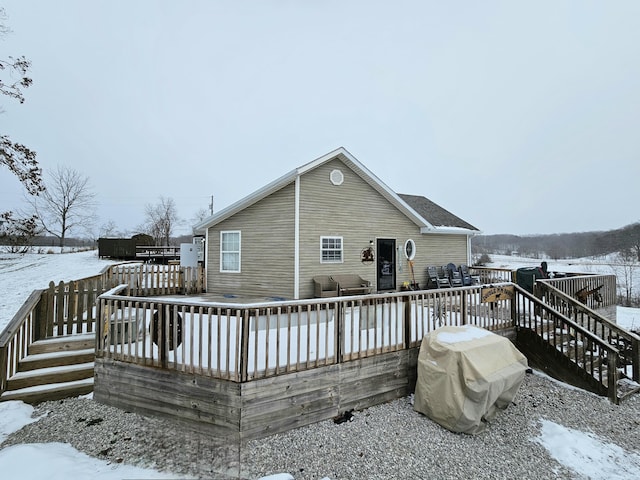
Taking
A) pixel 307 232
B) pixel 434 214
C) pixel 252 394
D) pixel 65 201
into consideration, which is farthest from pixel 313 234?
pixel 65 201

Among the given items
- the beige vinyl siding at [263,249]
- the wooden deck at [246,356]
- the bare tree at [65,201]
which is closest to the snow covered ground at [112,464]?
the wooden deck at [246,356]

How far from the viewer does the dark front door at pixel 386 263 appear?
10547mm

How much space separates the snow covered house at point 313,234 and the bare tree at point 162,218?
32.9m

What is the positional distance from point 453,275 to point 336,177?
242 inches

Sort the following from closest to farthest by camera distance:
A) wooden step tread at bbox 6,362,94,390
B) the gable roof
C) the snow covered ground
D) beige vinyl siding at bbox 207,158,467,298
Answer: the snow covered ground < wooden step tread at bbox 6,362,94,390 < the gable roof < beige vinyl siding at bbox 207,158,467,298

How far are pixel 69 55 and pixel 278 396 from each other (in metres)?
16.1

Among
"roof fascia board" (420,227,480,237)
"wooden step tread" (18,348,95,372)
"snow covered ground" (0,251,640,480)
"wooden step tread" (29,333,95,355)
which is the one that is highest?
"roof fascia board" (420,227,480,237)

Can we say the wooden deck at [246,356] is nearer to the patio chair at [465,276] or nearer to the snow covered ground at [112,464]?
→ the snow covered ground at [112,464]

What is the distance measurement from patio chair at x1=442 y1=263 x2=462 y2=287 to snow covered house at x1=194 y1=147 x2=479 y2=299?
143cm

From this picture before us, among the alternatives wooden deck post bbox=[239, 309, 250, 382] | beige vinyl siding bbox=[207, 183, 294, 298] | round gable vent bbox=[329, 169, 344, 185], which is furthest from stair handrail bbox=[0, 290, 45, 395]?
round gable vent bbox=[329, 169, 344, 185]

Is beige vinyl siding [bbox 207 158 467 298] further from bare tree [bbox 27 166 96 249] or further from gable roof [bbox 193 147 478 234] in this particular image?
bare tree [bbox 27 166 96 249]

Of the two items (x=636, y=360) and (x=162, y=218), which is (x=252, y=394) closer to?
(x=636, y=360)

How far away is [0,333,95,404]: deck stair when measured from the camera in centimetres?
440

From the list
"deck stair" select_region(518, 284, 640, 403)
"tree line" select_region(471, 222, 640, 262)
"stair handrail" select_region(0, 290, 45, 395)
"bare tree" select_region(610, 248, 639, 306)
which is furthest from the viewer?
"tree line" select_region(471, 222, 640, 262)
